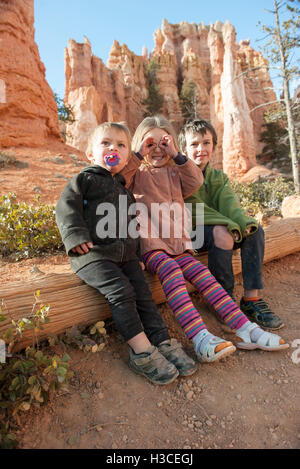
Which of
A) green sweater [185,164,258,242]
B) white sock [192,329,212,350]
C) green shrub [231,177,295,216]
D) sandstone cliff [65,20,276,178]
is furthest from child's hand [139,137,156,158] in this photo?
sandstone cliff [65,20,276,178]

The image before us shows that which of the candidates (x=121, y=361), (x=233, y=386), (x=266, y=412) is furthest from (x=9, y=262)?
(x=266, y=412)

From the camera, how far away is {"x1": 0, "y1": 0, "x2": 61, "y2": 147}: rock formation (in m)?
9.95

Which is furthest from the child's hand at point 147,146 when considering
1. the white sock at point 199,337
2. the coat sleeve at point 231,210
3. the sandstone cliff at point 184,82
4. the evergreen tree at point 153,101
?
the evergreen tree at point 153,101

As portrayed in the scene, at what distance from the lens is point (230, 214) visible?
2.63 metres

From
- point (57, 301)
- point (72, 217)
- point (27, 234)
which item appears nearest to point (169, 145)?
point (72, 217)

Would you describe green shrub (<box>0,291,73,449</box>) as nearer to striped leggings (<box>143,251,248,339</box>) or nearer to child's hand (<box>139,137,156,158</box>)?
striped leggings (<box>143,251,248,339</box>)

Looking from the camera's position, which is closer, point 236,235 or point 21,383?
point 21,383

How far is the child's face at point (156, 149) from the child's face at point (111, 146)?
30cm

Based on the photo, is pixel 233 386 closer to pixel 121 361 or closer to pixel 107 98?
pixel 121 361

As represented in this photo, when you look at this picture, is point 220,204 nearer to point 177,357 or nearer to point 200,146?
point 200,146

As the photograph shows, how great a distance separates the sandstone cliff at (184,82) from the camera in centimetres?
1709

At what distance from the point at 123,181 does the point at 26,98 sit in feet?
33.7

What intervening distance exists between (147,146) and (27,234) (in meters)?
1.96

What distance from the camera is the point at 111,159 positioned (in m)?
2.16
